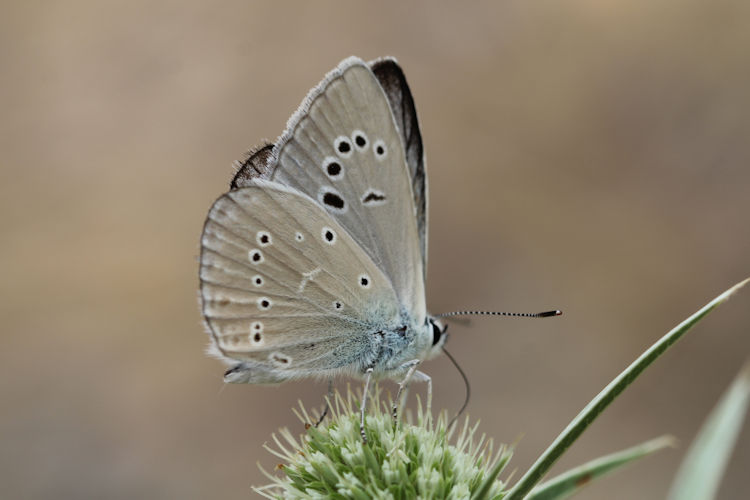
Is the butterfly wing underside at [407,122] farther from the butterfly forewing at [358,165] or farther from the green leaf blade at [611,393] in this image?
the green leaf blade at [611,393]

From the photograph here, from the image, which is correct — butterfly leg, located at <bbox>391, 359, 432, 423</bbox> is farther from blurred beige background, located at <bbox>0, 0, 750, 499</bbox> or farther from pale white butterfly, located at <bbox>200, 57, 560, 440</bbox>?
blurred beige background, located at <bbox>0, 0, 750, 499</bbox>

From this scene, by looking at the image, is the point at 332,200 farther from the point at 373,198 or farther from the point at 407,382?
the point at 407,382

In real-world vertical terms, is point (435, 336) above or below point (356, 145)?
below

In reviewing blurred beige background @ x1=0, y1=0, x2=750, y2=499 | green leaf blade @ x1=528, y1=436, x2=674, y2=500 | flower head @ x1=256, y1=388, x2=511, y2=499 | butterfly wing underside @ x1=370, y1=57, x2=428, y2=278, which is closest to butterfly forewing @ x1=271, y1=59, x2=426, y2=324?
butterfly wing underside @ x1=370, y1=57, x2=428, y2=278

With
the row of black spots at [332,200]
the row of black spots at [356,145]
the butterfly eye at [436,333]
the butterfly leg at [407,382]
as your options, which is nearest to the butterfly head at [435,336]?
the butterfly eye at [436,333]

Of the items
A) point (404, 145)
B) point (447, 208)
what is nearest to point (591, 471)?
point (404, 145)

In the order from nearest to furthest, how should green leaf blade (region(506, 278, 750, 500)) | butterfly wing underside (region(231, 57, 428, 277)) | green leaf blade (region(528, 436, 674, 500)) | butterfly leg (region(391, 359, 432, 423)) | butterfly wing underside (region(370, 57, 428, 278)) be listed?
green leaf blade (region(528, 436, 674, 500)) < green leaf blade (region(506, 278, 750, 500)) < butterfly leg (region(391, 359, 432, 423)) < butterfly wing underside (region(231, 57, 428, 277)) < butterfly wing underside (region(370, 57, 428, 278))
